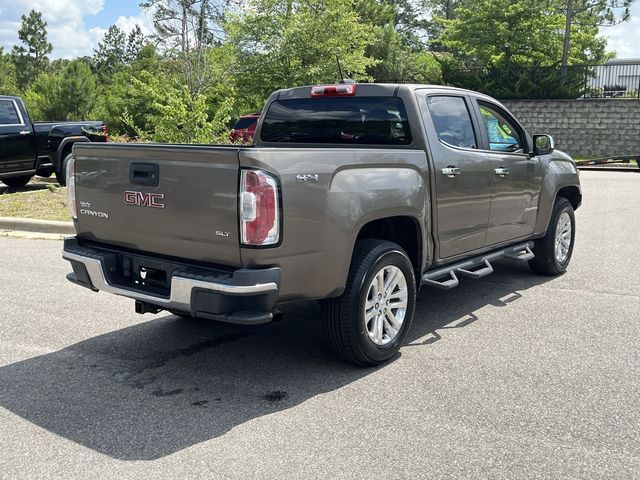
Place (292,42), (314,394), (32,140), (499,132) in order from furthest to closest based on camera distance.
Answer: (292,42) → (32,140) → (499,132) → (314,394)

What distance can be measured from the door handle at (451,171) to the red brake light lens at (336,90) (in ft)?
3.23

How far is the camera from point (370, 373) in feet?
14.7

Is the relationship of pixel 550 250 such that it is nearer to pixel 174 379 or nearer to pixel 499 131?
pixel 499 131

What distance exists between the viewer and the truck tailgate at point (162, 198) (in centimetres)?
378

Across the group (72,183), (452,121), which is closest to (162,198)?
(72,183)

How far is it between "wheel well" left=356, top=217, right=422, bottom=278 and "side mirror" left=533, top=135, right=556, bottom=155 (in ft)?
7.45

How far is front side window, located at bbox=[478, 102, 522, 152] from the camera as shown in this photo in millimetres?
6172

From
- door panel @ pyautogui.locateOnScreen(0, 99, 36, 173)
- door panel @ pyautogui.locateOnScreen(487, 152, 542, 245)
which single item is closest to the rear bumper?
door panel @ pyautogui.locateOnScreen(487, 152, 542, 245)

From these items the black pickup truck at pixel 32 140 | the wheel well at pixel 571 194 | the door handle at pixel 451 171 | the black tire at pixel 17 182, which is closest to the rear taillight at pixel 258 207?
the door handle at pixel 451 171

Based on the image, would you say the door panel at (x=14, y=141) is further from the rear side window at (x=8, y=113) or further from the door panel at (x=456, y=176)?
the door panel at (x=456, y=176)

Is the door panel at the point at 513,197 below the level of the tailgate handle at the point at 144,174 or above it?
below

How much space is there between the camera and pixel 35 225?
33.1ft

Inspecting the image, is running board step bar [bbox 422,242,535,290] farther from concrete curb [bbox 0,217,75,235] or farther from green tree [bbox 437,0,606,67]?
green tree [bbox 437,0,606,67]

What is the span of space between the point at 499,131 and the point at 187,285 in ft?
12.5
